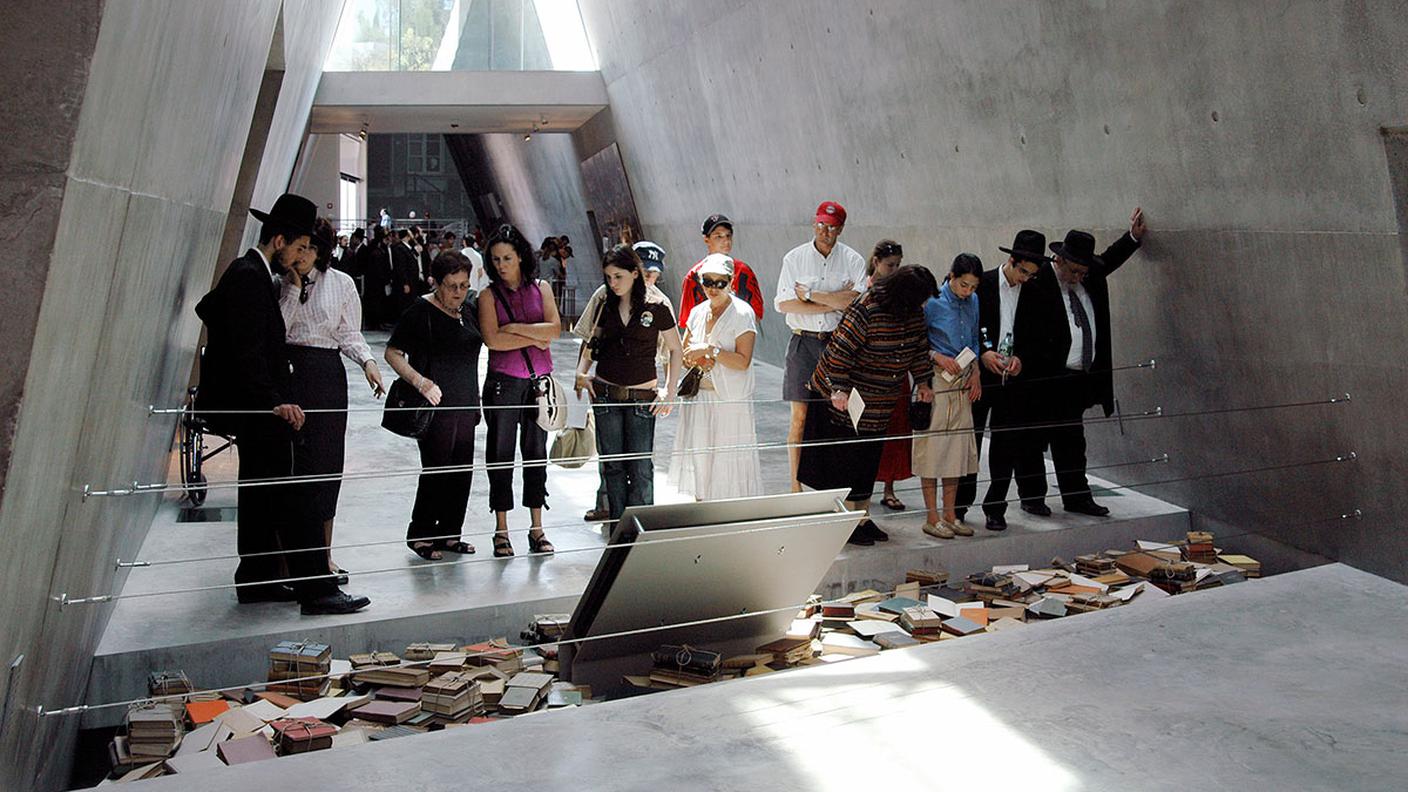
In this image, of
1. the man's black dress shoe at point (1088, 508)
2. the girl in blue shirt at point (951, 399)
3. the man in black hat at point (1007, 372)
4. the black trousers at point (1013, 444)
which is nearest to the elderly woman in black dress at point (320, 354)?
the girl in blue shirt at point (951, 399)

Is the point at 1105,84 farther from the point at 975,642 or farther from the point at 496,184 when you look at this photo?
the point at 496,184

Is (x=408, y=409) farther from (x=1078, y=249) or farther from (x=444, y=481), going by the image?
(x=1078, y=249)

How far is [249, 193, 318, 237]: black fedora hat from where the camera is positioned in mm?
4461

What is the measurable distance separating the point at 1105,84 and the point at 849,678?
3.88 metres

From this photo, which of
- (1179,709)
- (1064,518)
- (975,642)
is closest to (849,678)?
(975,642)

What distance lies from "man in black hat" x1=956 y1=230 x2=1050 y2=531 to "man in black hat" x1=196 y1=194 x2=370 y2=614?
10.2 feet

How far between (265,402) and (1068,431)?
156 inches

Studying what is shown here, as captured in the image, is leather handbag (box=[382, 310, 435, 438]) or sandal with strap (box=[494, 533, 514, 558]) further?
sandal with strap (box=[494, 533, 514, 558])

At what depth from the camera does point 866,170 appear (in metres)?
9.00

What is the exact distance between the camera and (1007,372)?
19.5ft

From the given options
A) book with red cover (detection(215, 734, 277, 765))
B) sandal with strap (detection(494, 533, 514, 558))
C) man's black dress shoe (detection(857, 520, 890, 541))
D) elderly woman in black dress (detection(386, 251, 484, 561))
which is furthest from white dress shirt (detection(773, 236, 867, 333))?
book with red cover (detection(215, 734, 277, 765))

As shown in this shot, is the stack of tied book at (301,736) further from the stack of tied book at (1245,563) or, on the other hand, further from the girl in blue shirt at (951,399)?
the stack of tied book at (1245,563)

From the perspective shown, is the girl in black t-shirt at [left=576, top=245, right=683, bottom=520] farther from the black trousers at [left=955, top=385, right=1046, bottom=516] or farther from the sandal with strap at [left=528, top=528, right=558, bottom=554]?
the black trousers at [left=955, top=385, right=1046, bottom=516]

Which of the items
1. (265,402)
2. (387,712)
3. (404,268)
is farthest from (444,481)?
(404,268)
